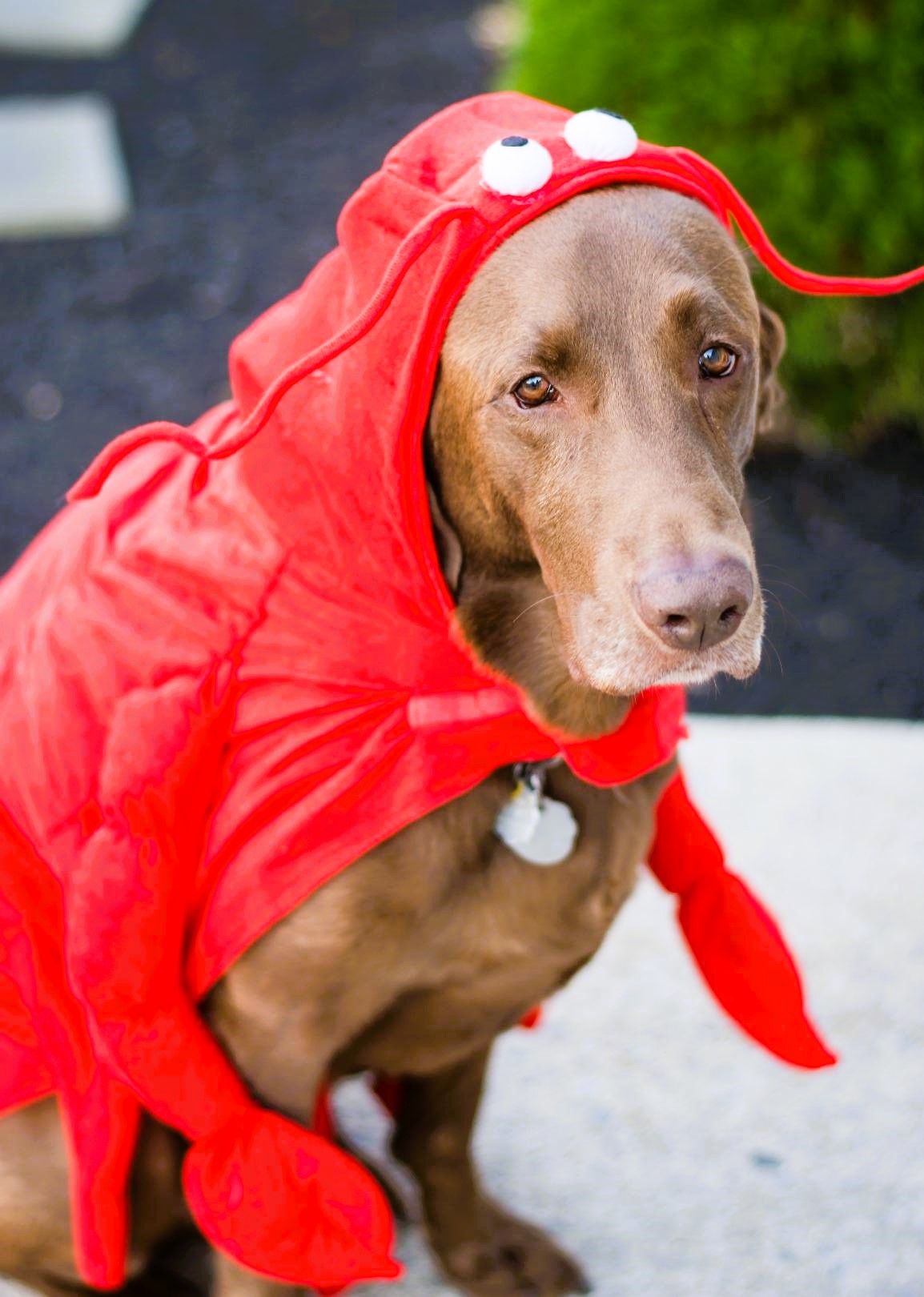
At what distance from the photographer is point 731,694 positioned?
4223 mm

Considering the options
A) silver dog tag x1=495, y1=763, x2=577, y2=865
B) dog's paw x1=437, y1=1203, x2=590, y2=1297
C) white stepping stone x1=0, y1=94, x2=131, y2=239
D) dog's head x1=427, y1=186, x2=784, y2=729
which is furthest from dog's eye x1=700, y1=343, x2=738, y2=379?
white stepping stone x1=0, y1=94, x2=131, y2=239

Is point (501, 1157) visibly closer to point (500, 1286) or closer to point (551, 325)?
point (500, 1286)

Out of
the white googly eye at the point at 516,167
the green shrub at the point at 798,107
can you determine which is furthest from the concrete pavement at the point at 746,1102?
the white googly eye at the point at 516,167

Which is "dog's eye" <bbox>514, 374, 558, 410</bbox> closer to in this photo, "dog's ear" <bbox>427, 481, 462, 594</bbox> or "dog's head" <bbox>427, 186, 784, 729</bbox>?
"dog's head" <bbox>427, 186, 784, 729</bbox>

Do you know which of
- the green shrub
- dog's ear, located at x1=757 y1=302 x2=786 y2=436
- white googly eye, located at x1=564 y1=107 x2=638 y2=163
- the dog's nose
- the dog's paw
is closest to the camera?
the dog's nose

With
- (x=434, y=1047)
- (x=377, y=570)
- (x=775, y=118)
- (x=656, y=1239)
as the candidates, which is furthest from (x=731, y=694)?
(x=377, y=570)

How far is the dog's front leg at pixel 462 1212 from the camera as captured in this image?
2414mm

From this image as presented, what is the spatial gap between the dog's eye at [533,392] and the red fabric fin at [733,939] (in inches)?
31.0

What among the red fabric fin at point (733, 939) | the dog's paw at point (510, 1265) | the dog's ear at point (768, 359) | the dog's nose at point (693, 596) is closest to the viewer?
the dog's nose at point (693, 596)

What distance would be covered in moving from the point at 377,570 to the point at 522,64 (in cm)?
336

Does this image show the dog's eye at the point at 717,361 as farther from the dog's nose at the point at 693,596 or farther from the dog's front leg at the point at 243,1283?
the dog's front leg at the point at 243,1283

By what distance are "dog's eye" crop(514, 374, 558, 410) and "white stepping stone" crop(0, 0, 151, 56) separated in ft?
22.4

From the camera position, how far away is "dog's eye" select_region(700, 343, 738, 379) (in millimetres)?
1806

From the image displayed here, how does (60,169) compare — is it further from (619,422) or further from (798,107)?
(619,422)
